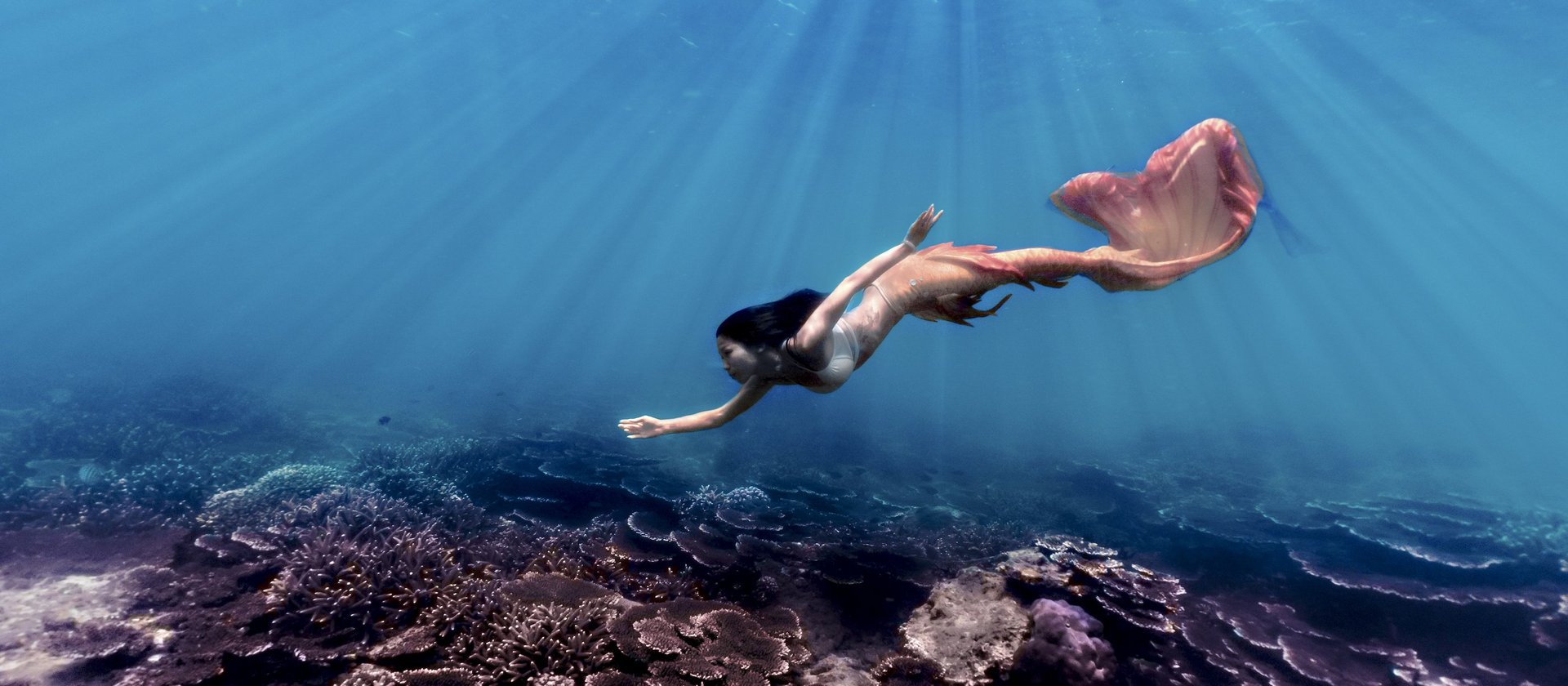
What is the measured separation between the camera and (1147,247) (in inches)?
143

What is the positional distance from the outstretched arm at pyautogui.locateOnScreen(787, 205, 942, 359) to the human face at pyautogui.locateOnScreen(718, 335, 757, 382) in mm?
376

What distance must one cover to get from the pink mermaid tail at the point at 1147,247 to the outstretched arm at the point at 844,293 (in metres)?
0.27

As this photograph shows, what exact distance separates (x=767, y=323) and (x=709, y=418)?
2.85 feet

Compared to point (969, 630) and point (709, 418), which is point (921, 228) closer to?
point (709, 418)

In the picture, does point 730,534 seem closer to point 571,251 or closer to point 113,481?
point 113,481

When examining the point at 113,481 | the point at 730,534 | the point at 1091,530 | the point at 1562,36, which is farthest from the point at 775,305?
the point at 1562,36

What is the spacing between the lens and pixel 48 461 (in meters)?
12.9

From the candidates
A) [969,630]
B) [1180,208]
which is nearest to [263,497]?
[969,630]

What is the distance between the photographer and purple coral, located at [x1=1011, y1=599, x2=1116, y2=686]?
4.54 meters

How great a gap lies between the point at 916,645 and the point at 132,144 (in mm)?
112322

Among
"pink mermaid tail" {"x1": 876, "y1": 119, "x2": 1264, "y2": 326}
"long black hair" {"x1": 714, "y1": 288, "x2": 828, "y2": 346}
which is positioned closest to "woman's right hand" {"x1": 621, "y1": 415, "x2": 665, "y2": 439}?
"long black hair" {"x1": 714, "y1": 288, "x2": 828, "y2": 346}

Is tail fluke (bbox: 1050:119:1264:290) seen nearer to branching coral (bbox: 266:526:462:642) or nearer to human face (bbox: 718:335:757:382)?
human face (bbox: 718:335:757:382)

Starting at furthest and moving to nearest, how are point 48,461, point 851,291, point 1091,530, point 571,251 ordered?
point 571,251 < point 48,461 < point 1091,530 < point 851,291

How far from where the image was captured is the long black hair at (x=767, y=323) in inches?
126
